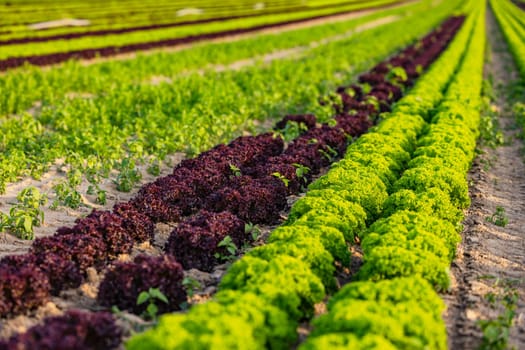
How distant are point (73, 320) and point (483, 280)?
561 centimetres

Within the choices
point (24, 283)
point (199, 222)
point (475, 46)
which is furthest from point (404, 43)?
point (24, 283)

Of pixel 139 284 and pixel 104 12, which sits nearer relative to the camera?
pixel 139 284

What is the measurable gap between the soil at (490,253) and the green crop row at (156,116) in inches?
201

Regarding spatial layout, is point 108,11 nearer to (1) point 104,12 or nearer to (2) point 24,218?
(1) point 104,12

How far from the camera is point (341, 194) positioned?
909 centimetres

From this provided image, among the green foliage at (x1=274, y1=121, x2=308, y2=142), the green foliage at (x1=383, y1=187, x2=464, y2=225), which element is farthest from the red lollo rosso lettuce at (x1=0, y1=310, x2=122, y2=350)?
the green foliage at (x1=274, y1=121, x2=308, y2=142)

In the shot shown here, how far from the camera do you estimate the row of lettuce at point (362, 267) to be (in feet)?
17.8

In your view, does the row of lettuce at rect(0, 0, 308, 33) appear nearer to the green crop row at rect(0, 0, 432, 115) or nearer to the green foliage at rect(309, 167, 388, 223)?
the green crop row at rect(0, 0, 432, 115)

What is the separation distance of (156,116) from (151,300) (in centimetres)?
925

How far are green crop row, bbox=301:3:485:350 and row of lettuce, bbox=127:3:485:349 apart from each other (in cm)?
1

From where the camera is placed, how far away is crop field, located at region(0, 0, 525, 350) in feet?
19.5

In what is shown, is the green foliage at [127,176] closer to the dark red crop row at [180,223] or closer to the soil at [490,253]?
the dark red crop row at [180,223]

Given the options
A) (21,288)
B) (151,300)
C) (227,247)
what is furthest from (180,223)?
(21,288)

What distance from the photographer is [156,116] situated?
15273mm
